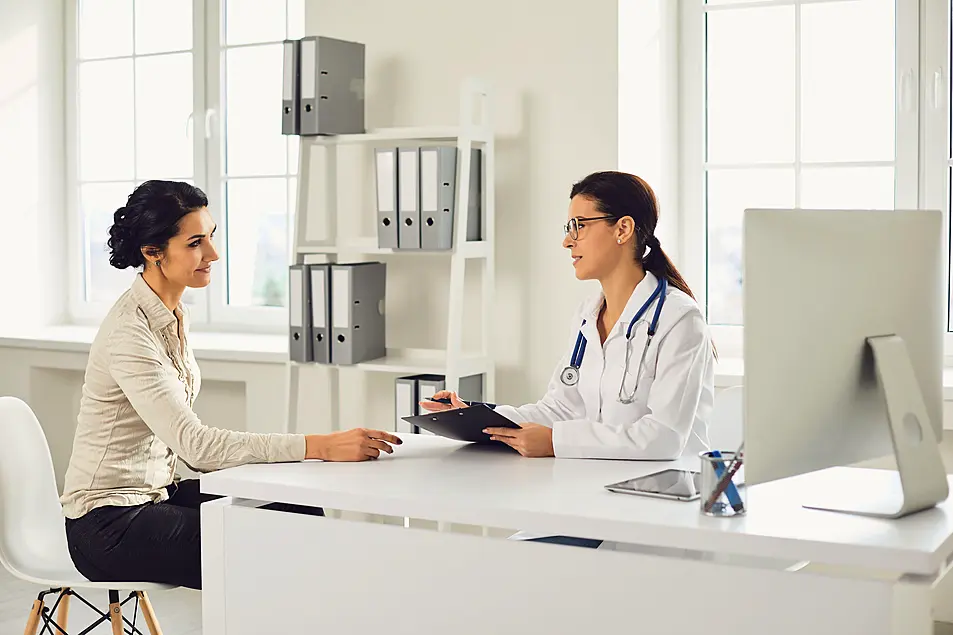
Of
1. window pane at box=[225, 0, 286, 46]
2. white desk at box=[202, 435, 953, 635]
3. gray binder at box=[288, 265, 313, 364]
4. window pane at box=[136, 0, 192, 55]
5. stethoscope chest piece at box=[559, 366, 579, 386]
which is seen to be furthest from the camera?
window pane at box=[136, 0, 192, 55]

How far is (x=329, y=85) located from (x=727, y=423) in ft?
5.56

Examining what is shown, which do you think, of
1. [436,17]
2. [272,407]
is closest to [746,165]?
[436,17]

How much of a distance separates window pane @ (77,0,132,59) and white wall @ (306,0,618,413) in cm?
156

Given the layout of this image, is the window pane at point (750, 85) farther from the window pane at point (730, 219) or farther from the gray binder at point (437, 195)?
the gray binder at point (437, 195)

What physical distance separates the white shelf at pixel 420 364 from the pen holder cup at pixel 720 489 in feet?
5.74

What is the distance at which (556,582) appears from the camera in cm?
172

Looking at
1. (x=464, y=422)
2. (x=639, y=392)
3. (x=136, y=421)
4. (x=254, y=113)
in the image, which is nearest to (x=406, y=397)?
(x=136, y=421)

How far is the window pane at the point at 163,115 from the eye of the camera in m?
4.60

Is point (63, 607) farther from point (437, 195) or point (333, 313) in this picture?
point (437, 195)

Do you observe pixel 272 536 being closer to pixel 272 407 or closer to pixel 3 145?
pixel 272 407

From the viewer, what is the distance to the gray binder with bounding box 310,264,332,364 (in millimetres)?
3492

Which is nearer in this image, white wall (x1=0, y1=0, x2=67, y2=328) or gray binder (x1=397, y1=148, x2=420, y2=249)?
gray binder (x1=397, y1=148, x2=420, y2=249)

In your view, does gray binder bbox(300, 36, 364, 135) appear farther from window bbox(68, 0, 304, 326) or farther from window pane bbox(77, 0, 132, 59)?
window pane bbox(77, 0, 132, 59)

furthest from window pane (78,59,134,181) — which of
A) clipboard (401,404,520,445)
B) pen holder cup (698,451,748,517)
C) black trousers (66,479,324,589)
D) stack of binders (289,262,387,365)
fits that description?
pen holder cup (698,451,748,517)
